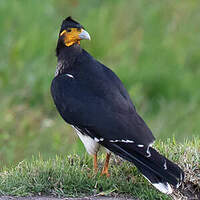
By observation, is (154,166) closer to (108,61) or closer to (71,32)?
(71,32)

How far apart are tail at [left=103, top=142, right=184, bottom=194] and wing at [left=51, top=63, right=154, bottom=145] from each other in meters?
0.08

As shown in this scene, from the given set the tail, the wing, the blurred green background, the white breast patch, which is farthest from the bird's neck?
the blurred green background

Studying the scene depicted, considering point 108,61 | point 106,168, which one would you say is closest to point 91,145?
point 106,168

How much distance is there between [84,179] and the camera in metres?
4.31

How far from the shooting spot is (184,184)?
439 cm

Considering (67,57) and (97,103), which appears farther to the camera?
(67,57)

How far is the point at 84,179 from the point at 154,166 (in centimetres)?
53

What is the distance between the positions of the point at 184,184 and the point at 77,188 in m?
0.79

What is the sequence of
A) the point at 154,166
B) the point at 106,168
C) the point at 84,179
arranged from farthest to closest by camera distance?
1. the point at 106,168
2. the point at 84,179
3. the point at 154,166

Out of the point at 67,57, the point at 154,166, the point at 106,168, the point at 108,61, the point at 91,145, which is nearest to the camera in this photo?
the point at 154,166

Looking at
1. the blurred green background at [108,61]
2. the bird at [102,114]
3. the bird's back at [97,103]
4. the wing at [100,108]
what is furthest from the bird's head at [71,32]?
the blurred green background at [108,61]

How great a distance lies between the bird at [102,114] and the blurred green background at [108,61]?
5.65 ft

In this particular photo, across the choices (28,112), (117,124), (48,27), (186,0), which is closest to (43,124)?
(28,112)

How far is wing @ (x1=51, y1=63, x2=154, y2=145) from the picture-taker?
4367 millimetres
